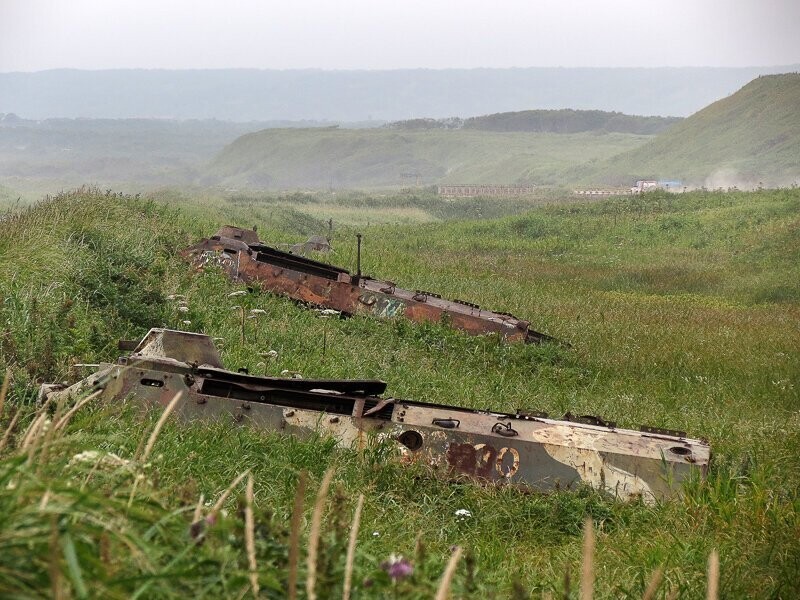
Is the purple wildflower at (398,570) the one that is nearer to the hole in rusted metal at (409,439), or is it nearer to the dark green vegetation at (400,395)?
the dark green vegetation at (400,395)

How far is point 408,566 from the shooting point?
275cm

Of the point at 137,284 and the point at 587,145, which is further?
the point at 587,145

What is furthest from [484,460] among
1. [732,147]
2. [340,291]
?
[732,147]

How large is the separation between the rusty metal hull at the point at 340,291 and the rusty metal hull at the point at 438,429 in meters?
5.59

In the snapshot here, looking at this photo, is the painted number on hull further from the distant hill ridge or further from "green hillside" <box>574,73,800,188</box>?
the distant hill ridge

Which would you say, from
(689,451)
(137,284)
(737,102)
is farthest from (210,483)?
(737,102)

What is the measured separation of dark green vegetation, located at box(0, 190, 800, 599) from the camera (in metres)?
2.70

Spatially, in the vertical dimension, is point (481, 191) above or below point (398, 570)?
below

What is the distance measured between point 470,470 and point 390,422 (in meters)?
0.61

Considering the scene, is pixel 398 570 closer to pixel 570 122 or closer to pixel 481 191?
pixel 481 191

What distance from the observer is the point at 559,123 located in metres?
146

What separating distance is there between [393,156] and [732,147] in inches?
2173

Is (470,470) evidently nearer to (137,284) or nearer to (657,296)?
(137,284)

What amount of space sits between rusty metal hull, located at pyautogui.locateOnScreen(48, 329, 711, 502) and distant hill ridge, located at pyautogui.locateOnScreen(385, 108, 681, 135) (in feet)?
455
